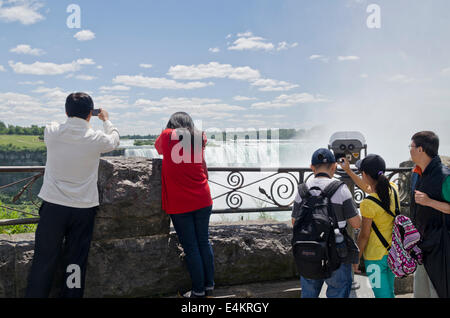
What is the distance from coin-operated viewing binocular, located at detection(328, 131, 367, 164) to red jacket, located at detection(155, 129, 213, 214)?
1692 mm

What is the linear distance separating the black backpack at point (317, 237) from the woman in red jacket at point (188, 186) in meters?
0.90

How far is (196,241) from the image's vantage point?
2.96m

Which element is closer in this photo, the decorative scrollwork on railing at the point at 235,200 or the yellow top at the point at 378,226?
the yellow top at the point at 378,226

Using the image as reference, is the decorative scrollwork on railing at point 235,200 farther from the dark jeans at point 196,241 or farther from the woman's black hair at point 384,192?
the woman's black hair at point 384,192

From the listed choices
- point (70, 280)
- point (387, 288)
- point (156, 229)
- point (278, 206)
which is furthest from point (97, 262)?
point (387, 288)

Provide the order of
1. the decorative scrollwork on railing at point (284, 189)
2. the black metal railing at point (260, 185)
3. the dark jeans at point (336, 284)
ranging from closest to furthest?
the dark jeans at point (336, 284) < the black metal railing at point (260, 185) < the decorative scrollwork on railing at point (284, 189)

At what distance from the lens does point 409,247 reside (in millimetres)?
2494

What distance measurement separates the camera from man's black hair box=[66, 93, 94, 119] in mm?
2627

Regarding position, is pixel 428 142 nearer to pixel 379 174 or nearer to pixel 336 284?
pixel 379 174

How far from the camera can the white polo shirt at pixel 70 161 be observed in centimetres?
256

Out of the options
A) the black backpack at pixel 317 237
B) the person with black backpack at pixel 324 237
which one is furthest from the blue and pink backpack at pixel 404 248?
the black backpack at pixel 317 237

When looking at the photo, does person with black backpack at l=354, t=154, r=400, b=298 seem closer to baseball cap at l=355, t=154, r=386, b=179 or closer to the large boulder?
baseball cap at l=355, t=154, r=386, b=179
